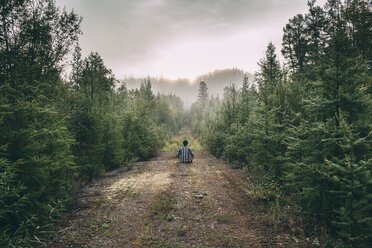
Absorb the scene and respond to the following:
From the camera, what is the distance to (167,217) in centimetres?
593

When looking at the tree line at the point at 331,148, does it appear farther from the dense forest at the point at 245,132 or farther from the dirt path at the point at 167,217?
the dirt path at the point at 167,217

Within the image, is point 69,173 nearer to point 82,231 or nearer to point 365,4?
point 82,231

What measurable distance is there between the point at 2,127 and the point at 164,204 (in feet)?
18.2

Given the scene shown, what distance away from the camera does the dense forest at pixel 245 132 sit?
167 inches

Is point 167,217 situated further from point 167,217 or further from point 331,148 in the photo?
point 331,148

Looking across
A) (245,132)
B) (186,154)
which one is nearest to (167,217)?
(245,132)

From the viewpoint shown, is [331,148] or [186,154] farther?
[186,154]

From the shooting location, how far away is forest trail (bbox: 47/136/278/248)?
4719 millimetres

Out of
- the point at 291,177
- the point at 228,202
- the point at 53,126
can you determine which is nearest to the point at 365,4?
the point at 291,177

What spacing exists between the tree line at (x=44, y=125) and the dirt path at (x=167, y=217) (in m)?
0.97

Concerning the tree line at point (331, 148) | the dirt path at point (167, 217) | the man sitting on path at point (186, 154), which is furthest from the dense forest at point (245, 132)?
the man sitting on path at point (186, 154)

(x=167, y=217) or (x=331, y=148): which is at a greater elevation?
(x=331, y=148)

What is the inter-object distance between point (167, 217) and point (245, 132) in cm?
649

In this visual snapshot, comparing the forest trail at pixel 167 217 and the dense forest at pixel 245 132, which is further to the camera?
the forest trail at pixel 167 217
